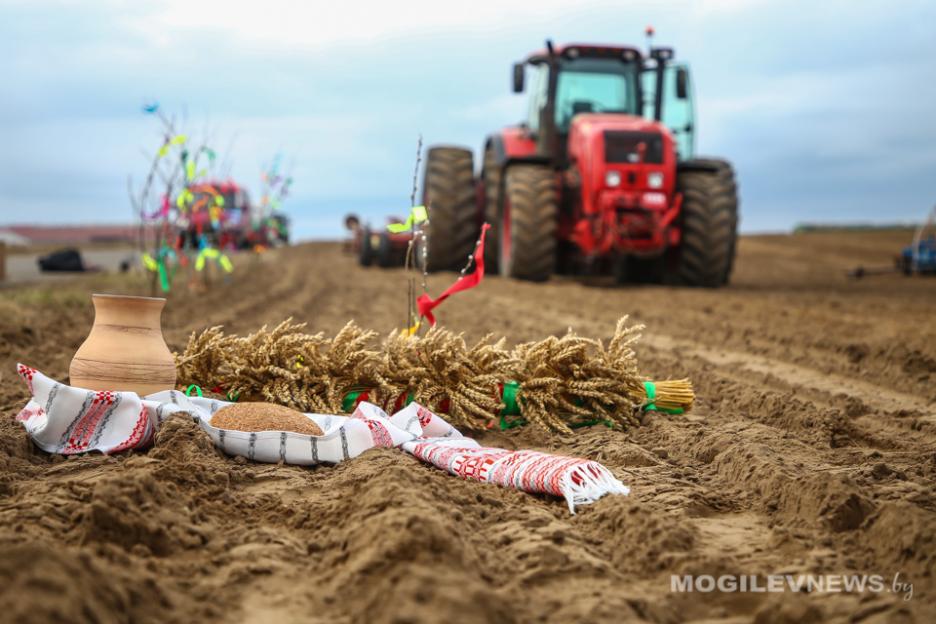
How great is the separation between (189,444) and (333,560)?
1135mm

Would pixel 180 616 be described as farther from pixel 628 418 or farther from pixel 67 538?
pixel 628 418

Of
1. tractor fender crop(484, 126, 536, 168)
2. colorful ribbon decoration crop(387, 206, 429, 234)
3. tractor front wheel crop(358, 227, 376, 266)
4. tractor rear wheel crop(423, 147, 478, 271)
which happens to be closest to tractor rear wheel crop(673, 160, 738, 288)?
tractor fender crop(484, 126, 536, 168)

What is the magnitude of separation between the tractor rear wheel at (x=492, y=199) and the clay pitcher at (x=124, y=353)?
31.3ft

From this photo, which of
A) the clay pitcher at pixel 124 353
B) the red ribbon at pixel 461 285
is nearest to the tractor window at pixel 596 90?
the red ribbon at pixel 461 285

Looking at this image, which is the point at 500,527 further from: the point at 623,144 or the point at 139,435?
the point at 623,144

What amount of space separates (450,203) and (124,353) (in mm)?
9784

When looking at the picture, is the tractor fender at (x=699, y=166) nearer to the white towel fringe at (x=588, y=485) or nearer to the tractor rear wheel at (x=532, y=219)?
the tractor rear wheel at (x=532, y=219)

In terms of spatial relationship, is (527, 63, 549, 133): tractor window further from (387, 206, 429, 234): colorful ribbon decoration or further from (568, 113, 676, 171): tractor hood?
(387, 206, 429, 234): colorful ribbon decoration

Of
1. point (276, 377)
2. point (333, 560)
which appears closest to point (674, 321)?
point (276, 377)

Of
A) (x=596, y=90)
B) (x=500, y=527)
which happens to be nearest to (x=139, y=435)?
(x=500, y=527)

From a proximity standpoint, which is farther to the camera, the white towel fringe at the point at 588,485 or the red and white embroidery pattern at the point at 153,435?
the red and white embroidery pattern at the point at 153,435

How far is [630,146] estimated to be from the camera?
11.1m

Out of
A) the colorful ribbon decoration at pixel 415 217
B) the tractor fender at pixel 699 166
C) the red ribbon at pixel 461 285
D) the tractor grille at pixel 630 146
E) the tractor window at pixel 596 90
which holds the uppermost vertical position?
the tractor window at pixel 596 90

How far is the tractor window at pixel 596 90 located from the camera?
12148 mm
